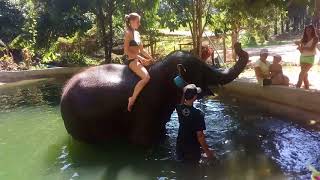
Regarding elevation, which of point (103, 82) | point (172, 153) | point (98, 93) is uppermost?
point (103, 82)

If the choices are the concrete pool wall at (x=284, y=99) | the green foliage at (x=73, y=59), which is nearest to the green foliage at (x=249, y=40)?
the green foliage at (x=73, y=59)

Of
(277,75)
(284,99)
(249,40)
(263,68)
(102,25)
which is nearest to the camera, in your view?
(284,99)

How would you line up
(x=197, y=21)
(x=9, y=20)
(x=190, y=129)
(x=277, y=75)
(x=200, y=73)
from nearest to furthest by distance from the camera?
(x=190, y=129) → (x=200, y=73) → (x=277, y=75) → (x=197, y=21) → (x=9, y=20)

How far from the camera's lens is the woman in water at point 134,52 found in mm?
7199

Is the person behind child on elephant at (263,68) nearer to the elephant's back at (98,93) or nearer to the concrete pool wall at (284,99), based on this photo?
the concrete pool wall at (284,99)

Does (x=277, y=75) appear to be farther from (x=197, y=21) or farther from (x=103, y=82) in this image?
(x=197, y=21)

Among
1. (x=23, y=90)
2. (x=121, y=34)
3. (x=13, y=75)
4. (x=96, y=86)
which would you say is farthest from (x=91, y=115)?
(x=121, y=34)

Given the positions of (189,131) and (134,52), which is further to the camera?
(134,52)

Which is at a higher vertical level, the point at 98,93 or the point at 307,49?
the point at 307,49

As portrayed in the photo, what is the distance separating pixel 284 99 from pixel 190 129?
12.0ft

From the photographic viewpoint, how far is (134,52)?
7.31 m

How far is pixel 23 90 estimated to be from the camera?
16.0 metres

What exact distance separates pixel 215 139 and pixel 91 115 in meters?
2.32

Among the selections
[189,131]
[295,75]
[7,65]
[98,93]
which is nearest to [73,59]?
[7,65]
